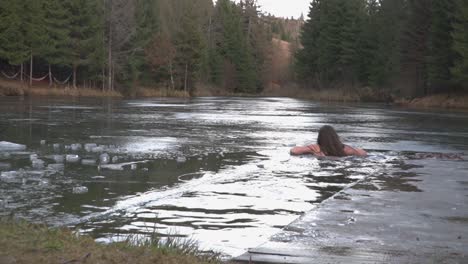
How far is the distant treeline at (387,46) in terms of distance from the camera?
60.0 metres

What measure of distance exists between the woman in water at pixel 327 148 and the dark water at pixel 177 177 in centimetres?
57

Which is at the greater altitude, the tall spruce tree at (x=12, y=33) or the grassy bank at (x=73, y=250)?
the tall spruce tree at (x=12, y=33)

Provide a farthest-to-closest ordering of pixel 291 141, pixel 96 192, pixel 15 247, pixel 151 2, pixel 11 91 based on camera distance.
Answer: pixel 151 2 < pixel 11 91 < pixel 291 141 < pixel 96 192 < pixel 15 247

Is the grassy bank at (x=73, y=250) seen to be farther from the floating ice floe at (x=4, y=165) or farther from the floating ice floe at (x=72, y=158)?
the floating ice floe at (x=72, y=158)

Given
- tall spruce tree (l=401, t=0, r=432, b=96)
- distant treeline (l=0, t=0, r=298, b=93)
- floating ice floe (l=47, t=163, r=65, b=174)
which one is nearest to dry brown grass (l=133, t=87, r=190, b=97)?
distant treeline (l=0, t=0, r=298, b=93)

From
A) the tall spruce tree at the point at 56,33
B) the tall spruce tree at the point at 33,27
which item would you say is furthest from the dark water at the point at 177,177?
the tall spruce tree at the point at 56,33

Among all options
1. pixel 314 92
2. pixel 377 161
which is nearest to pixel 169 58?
pixel 314 92

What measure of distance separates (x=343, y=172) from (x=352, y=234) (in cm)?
606

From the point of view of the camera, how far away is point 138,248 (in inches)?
220

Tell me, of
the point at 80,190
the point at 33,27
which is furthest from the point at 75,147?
the point at 33,27

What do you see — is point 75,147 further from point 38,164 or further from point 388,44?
point 388,44

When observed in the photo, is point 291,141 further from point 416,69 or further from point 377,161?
point 416,69

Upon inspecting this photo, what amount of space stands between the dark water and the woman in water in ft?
1.86

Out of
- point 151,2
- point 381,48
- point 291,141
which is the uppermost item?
point 151,2
